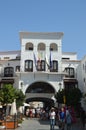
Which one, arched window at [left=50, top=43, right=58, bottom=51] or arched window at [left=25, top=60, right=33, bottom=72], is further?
arched window at [left=50, top=43, right=58, bottom=51]

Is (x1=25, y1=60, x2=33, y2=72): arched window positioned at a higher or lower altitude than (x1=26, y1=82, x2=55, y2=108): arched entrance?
higher

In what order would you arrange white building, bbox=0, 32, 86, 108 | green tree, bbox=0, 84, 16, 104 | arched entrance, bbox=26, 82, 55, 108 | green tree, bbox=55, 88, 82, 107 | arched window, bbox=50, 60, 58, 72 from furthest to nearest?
arched window, bbox=50, 60, 58, 72
arched entrance, bbox=26, 82, 55, 108
white building, bbox=0, 32, 86, 108
green tree, bbox=55, 88, 82, 107
green tree, bbox=0, 84, 16, 104

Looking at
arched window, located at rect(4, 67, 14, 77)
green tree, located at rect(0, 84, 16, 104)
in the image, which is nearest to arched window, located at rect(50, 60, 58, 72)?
arched window, located at rect(4, 67, 14, 77)

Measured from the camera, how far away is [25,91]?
5122 centimetres

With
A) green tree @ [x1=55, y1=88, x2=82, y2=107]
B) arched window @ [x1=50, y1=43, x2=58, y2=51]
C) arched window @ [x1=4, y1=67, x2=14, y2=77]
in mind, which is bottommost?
green tree @ [x1=55, y1=88, x2=82, y2=107]

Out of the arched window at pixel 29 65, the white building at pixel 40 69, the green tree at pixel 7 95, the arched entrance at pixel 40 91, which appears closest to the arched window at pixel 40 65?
the white building at pixel 40 69

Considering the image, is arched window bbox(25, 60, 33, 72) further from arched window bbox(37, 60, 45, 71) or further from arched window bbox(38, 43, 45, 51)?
arched window bbox(38, 43, 45, 51)

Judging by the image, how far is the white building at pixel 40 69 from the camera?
51625mm

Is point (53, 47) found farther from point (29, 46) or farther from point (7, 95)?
point (7, 95)

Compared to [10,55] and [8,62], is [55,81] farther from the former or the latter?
[10,55]

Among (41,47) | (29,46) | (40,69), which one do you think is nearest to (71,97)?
(40,69)

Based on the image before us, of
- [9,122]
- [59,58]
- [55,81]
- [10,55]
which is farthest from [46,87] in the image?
[9,122]

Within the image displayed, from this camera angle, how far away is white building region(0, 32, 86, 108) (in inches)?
2032

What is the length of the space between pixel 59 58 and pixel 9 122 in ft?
93.5
